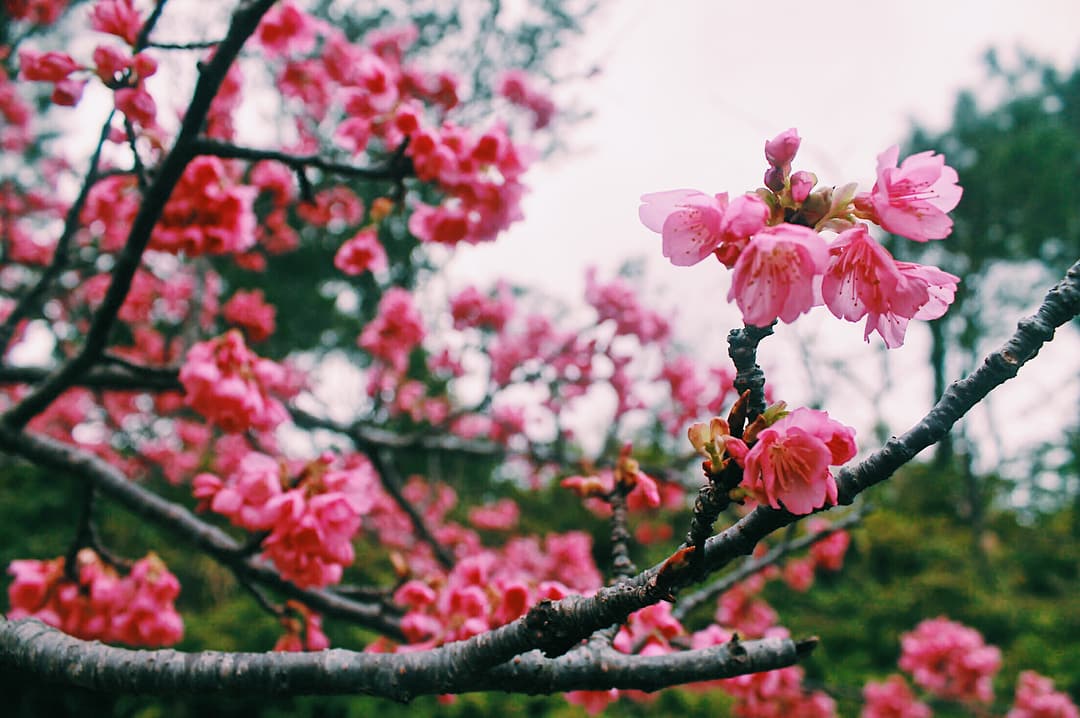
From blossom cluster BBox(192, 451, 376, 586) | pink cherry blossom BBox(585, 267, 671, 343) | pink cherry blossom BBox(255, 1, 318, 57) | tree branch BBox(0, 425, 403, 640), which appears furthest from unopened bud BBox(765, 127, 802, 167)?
pink cherry blossom BBox(585, 267, 671, 343)

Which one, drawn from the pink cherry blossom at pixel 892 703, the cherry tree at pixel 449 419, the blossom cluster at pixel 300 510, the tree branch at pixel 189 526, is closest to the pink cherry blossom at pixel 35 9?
the cherry tree at pixel 449 419

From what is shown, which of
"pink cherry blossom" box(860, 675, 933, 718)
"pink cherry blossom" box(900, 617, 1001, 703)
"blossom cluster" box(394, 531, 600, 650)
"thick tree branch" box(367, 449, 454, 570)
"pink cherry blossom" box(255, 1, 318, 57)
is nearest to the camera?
"blossom cluster" box(394, 531, 600, 650)

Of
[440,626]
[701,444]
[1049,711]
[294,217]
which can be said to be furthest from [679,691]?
[294,217]

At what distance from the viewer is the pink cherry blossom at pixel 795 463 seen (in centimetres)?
68

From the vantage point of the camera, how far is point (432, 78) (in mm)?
2805

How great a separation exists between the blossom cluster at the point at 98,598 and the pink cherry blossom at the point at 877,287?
1.87m

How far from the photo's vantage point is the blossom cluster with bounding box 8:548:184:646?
67.5 inches

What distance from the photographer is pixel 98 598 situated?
5.64 ft

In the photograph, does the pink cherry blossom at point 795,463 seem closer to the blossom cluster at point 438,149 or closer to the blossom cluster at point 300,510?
the blossom cluster at point 300,510

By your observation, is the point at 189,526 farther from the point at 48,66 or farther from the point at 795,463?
the point at 795,463

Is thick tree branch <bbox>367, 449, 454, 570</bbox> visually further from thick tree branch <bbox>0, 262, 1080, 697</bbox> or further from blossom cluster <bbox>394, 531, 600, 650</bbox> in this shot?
thick tree branch <bbox>0, 262, 1080, 697</bbox>

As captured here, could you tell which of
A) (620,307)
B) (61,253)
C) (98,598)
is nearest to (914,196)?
(98,598)

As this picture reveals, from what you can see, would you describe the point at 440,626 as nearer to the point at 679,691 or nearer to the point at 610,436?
the point at 610,436

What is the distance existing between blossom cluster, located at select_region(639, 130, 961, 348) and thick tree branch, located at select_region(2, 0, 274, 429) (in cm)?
118
